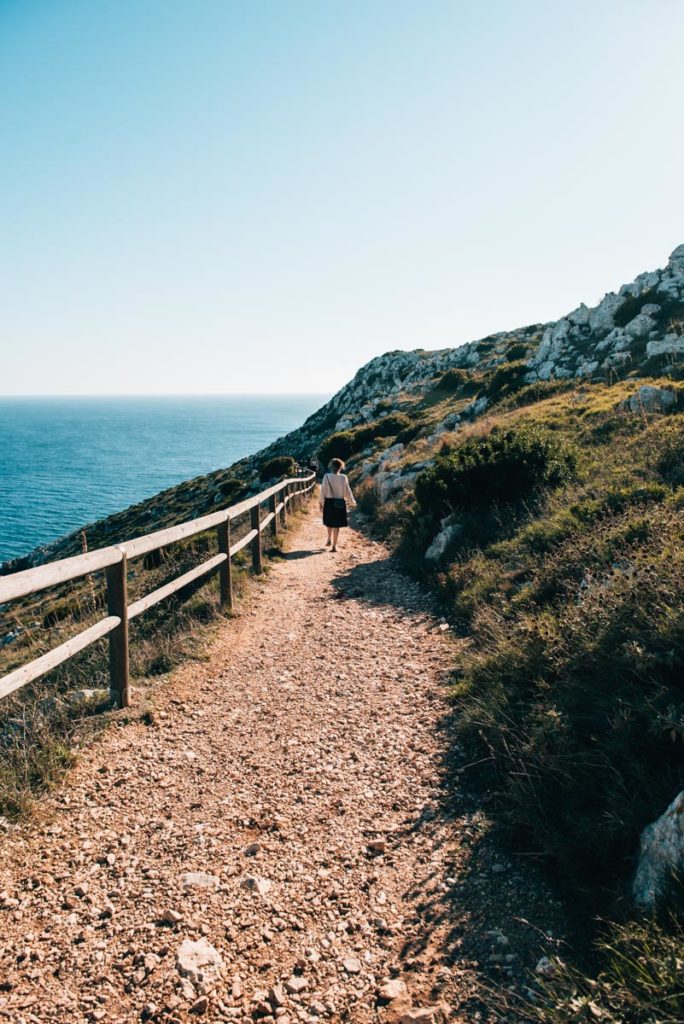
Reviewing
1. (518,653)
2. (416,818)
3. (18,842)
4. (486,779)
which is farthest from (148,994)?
(518,653)

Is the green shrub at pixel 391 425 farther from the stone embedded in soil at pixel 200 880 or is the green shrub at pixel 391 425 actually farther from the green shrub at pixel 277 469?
the stone embedded in soil at pixel 200 880

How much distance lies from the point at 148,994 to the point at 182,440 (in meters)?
173

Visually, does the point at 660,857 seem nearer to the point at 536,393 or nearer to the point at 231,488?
the point at 536,393

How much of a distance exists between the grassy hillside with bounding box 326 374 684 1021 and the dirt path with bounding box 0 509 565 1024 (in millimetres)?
403

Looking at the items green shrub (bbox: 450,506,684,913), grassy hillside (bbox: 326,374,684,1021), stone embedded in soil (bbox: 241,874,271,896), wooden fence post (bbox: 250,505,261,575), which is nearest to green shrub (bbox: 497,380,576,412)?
grassy hillside (bbox: 326,374,684,1021)

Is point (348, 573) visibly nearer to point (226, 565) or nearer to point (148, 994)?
point (226, 565)

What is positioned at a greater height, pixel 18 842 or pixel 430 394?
pixel 430 394

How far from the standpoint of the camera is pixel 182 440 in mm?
169250

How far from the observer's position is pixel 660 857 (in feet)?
9.65

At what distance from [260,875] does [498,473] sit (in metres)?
9.04

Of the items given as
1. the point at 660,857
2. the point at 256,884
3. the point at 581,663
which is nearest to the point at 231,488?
the point at 581,663

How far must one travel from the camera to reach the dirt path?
9.53 ft

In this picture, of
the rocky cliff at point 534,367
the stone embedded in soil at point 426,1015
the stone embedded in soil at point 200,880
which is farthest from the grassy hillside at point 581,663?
the rocky cliff at point 534,367

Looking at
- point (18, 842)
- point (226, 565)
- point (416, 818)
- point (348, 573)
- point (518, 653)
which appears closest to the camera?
point (18, 842)
